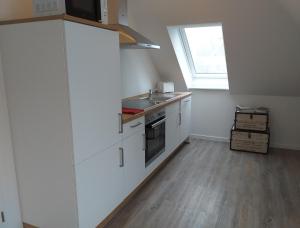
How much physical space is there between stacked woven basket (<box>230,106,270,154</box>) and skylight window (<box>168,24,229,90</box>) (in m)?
0.62

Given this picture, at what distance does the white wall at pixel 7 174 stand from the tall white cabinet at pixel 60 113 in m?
0.04

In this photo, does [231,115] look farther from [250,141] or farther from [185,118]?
[185,118]

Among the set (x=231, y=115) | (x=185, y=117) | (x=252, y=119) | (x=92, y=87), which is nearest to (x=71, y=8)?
(x=92, y=87)

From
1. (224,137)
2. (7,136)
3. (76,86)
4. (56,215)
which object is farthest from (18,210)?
(224,137)

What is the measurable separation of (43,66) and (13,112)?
1.56 ft

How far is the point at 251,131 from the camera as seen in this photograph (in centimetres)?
384

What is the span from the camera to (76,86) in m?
1.58

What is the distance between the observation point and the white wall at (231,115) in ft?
13.0

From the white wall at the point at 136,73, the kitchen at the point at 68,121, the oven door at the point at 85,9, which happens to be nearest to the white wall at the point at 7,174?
the kitchen at the point at 68,121

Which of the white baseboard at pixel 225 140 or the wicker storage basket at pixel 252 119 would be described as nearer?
the wicker storage basket at pixel 252 119

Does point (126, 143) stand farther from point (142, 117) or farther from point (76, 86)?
point (76, 86)

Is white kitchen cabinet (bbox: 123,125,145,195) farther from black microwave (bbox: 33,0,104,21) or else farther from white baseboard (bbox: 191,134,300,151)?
white baseboard (bbox: 191,134,300,151)

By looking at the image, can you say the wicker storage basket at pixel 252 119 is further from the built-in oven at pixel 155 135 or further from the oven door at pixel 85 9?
the oven door at pixel 85 9

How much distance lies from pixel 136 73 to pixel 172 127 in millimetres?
964
